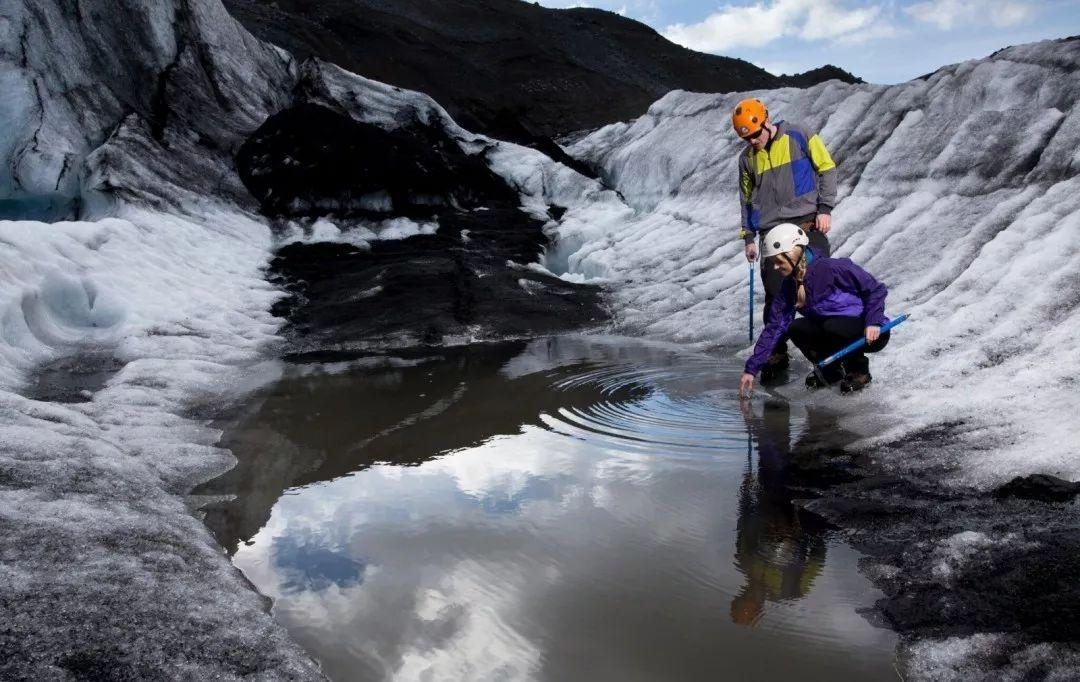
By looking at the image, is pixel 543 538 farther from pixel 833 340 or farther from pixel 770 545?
pixel 833 340

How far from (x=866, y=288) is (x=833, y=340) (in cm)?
43

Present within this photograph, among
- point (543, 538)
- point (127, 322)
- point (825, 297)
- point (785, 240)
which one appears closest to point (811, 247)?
point (825, 297)

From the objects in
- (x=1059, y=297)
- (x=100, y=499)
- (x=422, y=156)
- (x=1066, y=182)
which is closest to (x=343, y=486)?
(x=100, y=499)

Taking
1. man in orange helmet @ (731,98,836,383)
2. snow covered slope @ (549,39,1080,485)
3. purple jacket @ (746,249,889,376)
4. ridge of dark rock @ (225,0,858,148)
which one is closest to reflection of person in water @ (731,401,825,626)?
snow covered slope @ (549,39,1080,485)

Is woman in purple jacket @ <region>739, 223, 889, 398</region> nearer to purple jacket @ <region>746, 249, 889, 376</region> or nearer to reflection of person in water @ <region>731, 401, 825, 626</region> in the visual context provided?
purple jacket @ <region>746, 249, 889, 376</region>

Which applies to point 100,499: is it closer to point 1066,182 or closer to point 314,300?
point 314,300

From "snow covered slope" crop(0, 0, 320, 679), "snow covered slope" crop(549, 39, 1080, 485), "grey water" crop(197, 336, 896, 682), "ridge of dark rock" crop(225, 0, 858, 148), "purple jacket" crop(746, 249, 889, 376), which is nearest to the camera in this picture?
"snow covered slope" crop(0, 0, 320, 679)

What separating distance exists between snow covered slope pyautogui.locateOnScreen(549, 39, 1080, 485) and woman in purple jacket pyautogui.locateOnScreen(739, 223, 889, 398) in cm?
33

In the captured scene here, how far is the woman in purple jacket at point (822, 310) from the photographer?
19.6 feet

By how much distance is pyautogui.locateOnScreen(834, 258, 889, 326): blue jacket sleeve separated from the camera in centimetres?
587

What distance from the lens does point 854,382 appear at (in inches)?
240

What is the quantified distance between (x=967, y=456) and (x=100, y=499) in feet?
13.4

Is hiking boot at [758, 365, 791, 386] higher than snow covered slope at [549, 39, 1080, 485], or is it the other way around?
snow covered slope at [549, 39, 1080, 485]

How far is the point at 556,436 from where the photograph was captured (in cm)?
548
